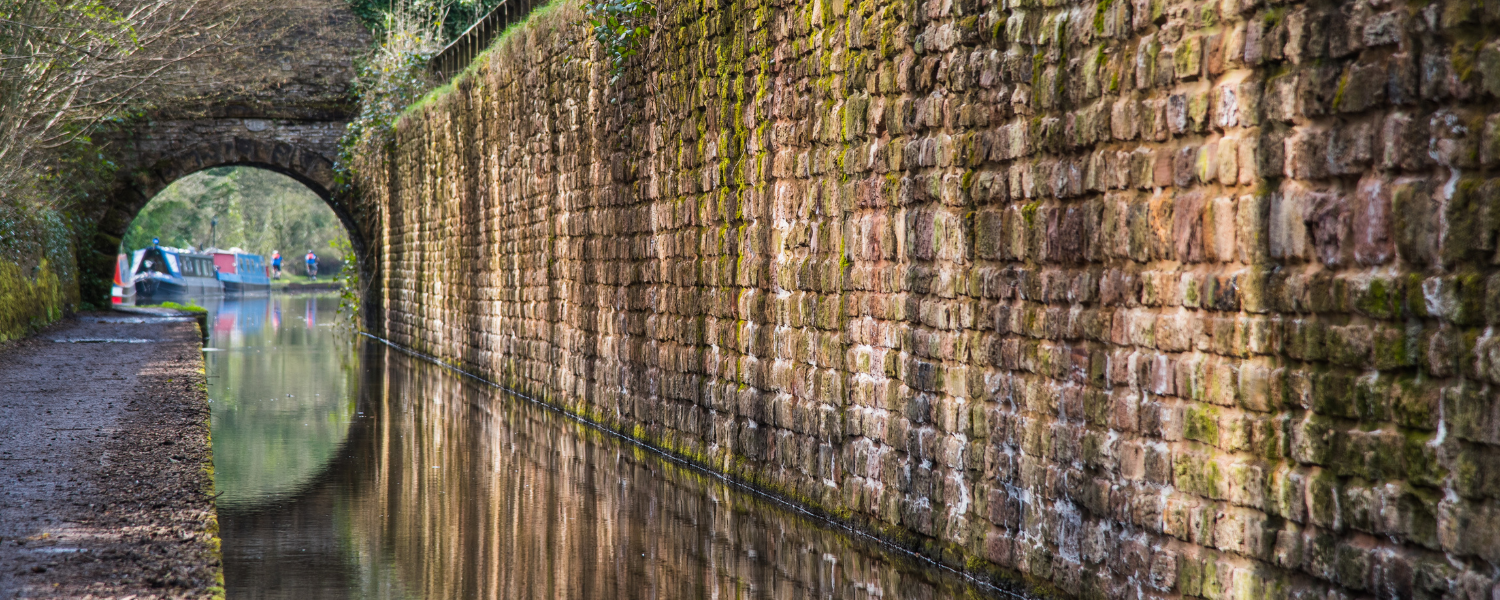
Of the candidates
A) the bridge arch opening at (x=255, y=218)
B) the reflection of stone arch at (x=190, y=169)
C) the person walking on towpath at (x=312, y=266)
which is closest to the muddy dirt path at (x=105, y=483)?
the reflection of stone arch at (x=190, y=169)

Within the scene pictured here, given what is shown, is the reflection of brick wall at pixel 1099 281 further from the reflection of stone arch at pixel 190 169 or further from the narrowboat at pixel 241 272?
the narrowboat at pixel 241 272

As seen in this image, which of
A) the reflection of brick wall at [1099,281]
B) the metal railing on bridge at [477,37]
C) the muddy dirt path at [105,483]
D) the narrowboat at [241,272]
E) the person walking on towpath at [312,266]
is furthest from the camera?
the person walking on towpath at [312,266]

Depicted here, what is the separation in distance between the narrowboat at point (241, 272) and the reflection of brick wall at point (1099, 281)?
39.1 meters

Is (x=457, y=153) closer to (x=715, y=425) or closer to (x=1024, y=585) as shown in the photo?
(x=715, y=425)

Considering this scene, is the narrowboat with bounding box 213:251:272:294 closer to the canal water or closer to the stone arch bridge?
the stone arch bridge

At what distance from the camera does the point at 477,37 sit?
46.9ft

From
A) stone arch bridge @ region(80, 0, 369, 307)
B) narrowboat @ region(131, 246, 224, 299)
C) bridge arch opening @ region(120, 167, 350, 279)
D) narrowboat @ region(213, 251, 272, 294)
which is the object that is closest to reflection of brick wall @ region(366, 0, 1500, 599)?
stone arch bridge @ region(80, 0, 369, 307)

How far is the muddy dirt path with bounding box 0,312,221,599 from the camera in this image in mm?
4035

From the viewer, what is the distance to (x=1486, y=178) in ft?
9.05

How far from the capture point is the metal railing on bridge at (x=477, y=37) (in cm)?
1259

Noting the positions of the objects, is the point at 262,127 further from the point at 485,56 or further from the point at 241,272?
the point at 241,272

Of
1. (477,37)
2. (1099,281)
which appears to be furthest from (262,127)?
(1099,281)

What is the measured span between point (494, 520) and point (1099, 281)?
325cm

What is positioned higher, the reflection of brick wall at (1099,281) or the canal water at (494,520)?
the reflection of brick wall at (1099,281)
